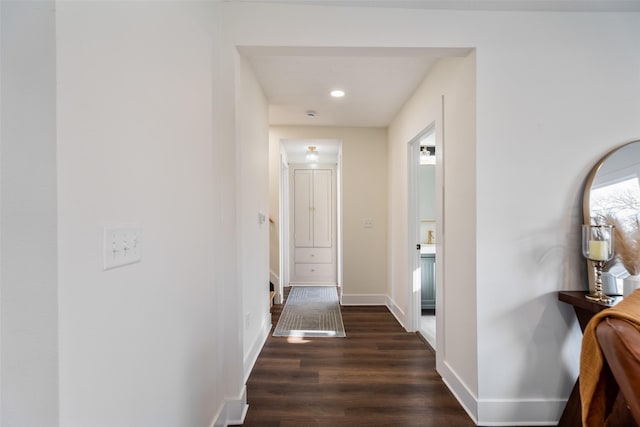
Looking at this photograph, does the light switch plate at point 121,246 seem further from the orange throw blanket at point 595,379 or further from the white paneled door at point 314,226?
the white paneled door at point 314,226

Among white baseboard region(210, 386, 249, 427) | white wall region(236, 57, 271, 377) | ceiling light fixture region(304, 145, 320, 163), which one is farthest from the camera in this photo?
ceiling light fixture region(304, 145, 320, 163)

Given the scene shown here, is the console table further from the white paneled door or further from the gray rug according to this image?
the white paneled door

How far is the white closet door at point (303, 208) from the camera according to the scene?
5.45 metres

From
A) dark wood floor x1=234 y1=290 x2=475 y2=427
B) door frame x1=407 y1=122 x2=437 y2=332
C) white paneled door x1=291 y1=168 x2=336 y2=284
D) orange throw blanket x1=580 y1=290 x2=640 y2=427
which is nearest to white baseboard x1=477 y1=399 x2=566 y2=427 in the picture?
dark wood floor x1=234 y1=290 x2=475 y2=427

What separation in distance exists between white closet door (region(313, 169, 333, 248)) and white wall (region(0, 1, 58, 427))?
4.82 meters

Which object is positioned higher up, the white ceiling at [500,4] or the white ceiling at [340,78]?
the white ceiling at [500,4]

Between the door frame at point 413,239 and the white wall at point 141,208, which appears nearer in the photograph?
the white wall at point 141,208

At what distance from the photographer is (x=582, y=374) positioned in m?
1.00

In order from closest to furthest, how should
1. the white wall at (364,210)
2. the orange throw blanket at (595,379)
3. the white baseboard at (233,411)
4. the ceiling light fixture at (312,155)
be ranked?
the orange throw blanket at (595,379)
the white baseboard at (233,411)
the white wall at (364,210)
the ceiling light fixture at (312,155)

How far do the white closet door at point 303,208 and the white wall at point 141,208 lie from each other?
3.73 metres

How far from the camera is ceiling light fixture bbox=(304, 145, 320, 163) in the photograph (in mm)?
4637

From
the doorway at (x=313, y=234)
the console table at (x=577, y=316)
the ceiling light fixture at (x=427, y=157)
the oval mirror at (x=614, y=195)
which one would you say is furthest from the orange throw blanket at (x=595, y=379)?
the doorway at (x=313, y=234)

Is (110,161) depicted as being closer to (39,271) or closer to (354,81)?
(39,271)

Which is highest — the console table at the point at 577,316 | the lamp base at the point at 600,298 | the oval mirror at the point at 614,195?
the oval mirror at the point at 614,195
